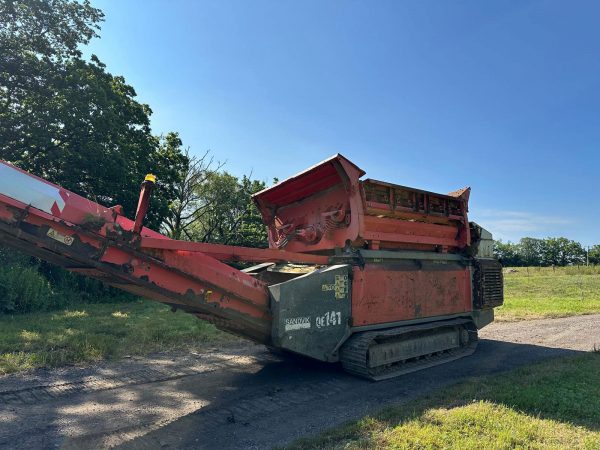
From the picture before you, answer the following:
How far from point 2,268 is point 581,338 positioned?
14.6 meters

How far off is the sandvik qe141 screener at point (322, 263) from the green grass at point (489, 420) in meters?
1.36

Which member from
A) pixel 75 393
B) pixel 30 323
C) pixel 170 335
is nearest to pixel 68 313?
pixel 30 323

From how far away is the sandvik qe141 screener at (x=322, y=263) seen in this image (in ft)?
14.0

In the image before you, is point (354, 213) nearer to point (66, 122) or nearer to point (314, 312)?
point (314, 312)

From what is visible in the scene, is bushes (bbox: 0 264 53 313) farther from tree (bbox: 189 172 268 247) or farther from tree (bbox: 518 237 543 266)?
tree (bbox: 518 237 543 266)

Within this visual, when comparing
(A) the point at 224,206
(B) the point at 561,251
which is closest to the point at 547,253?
(B) the point at 561,251

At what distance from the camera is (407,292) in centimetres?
672

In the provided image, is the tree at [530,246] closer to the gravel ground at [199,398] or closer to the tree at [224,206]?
the tree at [224,206]

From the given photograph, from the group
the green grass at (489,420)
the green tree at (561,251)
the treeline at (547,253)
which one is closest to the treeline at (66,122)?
the green grass at (489,420)

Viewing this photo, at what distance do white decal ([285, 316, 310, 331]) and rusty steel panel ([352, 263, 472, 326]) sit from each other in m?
0.76

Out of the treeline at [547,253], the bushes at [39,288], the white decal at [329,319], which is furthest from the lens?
the treeline at [547,253]

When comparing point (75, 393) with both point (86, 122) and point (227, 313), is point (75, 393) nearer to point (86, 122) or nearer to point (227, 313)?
point (227, 313)

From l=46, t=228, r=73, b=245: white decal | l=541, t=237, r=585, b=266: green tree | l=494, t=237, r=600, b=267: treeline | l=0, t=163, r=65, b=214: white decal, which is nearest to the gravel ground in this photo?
l=46, t=228, r=73, b=245: white decal

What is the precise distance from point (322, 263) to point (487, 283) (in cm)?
394
